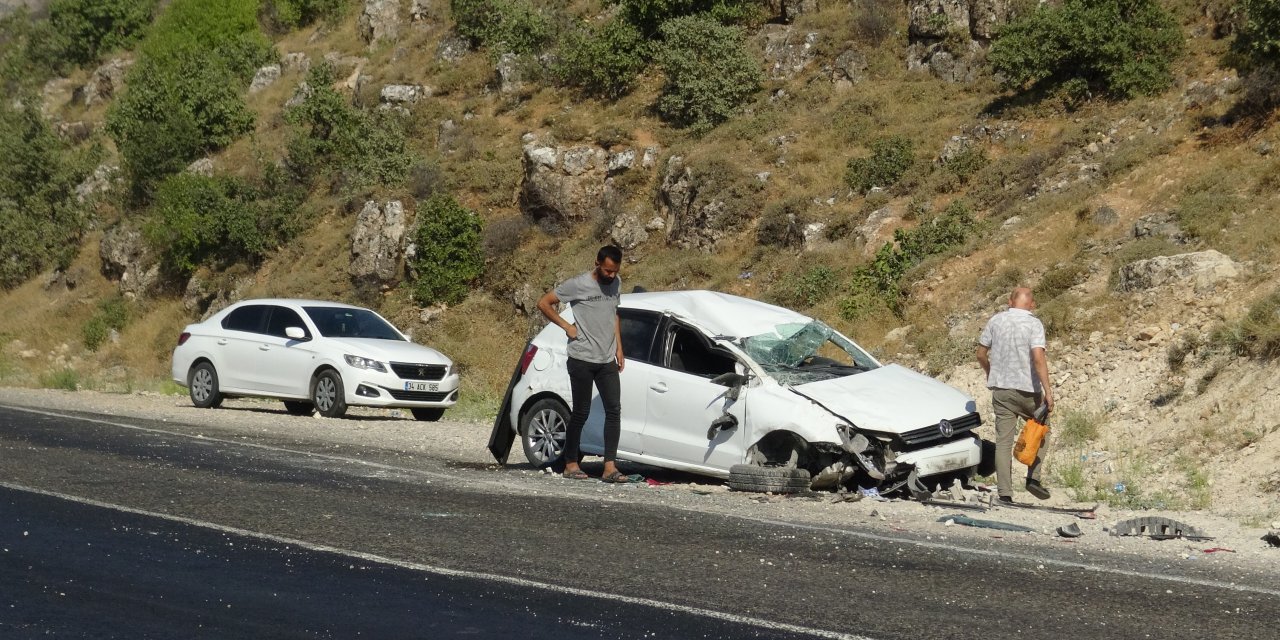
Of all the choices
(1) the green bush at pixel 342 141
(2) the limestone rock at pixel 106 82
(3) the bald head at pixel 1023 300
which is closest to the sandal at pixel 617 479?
(3) the bald head at pixel 1023 300

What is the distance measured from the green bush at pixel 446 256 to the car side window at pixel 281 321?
13837mm

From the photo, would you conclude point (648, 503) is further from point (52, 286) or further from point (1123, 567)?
point (52, 286)

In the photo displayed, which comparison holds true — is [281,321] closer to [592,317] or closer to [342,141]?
[592,317]

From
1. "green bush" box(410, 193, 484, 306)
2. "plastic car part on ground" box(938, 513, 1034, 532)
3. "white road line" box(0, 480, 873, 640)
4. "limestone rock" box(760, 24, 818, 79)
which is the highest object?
"limestone rock" box(760, 24, 818, 79)

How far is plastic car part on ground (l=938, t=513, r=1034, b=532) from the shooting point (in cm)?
912

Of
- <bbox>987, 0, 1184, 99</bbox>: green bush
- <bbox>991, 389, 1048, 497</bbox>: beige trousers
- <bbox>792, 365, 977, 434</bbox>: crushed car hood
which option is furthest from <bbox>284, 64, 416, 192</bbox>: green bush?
<bbox>991, 389, 1048, 497</bbox>: beige trousers

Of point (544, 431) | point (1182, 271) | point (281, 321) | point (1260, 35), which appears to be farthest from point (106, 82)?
point (544, 431)

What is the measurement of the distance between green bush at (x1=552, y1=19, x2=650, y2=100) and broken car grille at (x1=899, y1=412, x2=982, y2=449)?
29.4 metres

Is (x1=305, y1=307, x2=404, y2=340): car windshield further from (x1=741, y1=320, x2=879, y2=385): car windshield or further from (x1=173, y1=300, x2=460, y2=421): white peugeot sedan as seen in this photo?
(x1=741, y1=320, x2=879, y2=385): car windshield

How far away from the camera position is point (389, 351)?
19.0m

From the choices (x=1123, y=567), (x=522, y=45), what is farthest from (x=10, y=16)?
(x=1123, y=567)

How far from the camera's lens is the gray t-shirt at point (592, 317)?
11148 millimetres

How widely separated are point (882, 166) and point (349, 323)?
1385 cm

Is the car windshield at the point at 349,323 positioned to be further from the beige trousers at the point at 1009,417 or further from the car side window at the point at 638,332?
the beige trousers at the point at 1009,417
